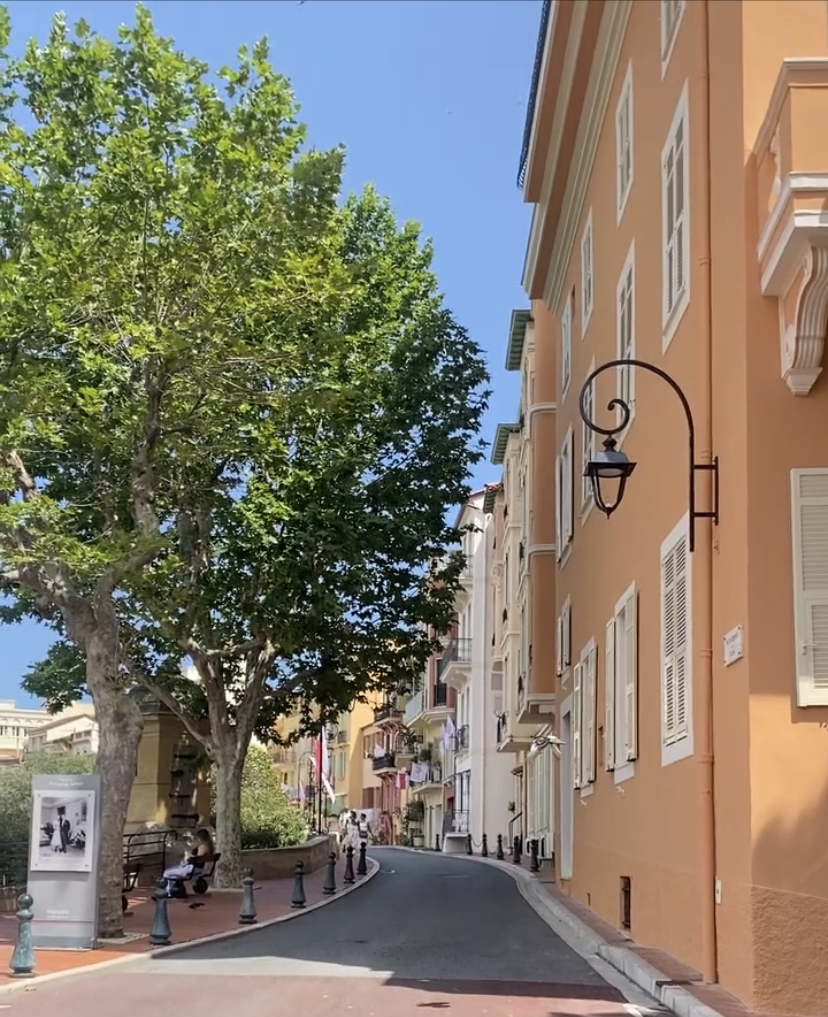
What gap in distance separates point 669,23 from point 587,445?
7.09 metres

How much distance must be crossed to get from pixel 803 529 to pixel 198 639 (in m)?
19.6

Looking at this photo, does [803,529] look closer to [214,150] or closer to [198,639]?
[214,150]

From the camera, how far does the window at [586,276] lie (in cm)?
2141

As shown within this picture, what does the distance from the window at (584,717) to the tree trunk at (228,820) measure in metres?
9.29

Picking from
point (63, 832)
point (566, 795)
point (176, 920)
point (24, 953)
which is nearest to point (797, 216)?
point (24, 953)

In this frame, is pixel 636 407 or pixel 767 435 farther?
pixel 636 407

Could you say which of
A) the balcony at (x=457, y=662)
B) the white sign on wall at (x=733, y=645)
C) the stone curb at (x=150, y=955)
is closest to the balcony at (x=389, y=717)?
the balcony at (x=457, y=662)

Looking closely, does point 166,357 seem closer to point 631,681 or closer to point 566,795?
point 631,681

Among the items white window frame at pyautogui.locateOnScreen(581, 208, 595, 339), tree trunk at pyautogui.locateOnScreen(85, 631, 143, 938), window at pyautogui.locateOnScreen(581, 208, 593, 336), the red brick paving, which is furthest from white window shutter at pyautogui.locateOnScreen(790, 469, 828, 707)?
window at pyautogui.locateOnScreen(581, 208, 593, 336)

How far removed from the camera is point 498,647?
5338 cm

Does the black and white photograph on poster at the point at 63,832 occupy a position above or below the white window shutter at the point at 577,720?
below

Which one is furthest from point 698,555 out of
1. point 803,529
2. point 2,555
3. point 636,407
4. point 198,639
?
point 198,639

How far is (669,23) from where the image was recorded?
1462 centimetres

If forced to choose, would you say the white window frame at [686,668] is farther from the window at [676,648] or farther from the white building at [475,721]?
the white building at [475,721]
